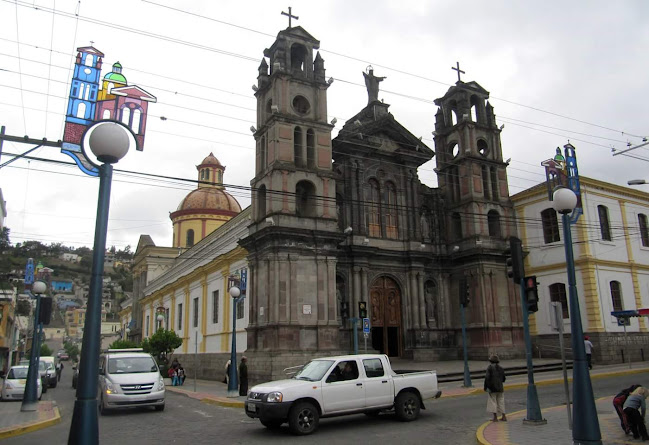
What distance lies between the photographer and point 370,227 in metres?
31.0

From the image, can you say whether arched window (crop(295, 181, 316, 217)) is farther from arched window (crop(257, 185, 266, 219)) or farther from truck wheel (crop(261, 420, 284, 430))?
truck wheel (crop(261, 420, 284, 430))

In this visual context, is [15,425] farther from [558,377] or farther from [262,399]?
[558,377]

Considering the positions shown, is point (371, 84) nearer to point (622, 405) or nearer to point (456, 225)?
point (456, 225)

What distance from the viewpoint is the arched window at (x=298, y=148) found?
89.0 ft

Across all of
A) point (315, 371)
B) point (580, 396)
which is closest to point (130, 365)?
point (315, 371)

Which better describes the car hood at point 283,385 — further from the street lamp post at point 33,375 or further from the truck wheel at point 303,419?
the street lamp post at point 33,375

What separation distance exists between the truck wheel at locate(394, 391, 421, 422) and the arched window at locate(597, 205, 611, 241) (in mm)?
22768

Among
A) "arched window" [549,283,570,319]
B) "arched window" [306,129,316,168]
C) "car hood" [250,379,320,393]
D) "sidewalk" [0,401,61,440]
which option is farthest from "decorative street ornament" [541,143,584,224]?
"sidewalk" [0,401,61,440]

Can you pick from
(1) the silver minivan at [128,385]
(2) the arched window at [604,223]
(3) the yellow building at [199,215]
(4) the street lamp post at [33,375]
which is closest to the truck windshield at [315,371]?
(1) the silver minivan at [128,385]

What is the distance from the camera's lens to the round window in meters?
28.3

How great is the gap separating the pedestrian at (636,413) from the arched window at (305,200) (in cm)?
1839

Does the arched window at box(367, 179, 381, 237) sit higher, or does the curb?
the arched window at box(367, 179, 381, 237)

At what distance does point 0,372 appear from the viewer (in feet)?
154

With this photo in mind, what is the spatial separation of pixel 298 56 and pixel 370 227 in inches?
403
